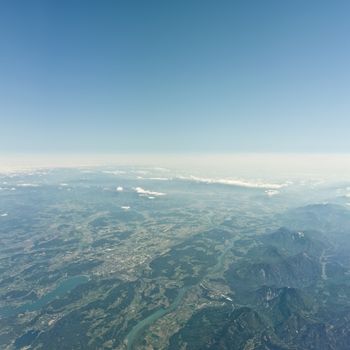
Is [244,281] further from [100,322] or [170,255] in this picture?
[100,322]

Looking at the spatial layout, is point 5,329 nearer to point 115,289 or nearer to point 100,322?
point 100,322

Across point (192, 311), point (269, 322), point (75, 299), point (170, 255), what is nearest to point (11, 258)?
point (75, 299)

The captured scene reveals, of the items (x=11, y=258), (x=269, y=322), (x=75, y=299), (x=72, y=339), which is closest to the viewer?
(x=72, y=339)

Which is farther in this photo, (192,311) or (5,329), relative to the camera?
(192,311)

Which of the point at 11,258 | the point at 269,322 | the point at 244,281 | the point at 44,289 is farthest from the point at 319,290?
the point at 11,258

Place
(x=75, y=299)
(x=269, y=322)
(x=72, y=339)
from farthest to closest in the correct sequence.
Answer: (x=75, y=299)
(x=269, y=322)
(x=72, y=339)

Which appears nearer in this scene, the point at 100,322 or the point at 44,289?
the point at 100,322

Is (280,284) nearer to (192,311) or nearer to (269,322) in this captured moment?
(269,322)

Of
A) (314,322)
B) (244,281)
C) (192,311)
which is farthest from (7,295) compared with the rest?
(314,322)

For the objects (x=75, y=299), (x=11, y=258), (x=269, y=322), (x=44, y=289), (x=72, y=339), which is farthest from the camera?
(x=11, y=258)
